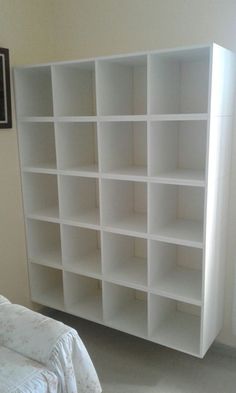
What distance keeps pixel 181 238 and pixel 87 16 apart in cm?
155

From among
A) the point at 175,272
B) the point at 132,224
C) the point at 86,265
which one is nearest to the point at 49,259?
the point at 86,265

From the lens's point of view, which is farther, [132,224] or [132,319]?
[132,319]

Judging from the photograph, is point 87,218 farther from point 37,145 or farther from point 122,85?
point 122,85

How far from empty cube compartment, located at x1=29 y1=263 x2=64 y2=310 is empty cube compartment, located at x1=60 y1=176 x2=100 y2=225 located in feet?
1.72

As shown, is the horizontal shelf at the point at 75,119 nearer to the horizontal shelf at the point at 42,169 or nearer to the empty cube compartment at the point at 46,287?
the horizontal shelf at the point at 42,169

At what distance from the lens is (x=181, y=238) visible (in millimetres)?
1944

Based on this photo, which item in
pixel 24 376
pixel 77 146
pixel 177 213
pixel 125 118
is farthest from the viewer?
pixel 77 146

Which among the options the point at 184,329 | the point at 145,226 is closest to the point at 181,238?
the point at 145,226

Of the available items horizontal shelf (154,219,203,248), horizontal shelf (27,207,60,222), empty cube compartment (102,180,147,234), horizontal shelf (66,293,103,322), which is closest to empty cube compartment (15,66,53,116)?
horizontal shelf (27,207,60,222)

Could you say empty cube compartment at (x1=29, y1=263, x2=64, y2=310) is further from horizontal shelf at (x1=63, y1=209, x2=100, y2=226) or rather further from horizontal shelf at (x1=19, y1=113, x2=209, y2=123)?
horizontal shelf at (x1=19, y1=113, x2=209, y2=123)

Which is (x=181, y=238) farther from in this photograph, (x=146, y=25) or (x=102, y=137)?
(x=146, y=25)

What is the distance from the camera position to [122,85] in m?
2.22

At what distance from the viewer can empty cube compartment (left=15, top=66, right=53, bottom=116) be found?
2332 millimetres

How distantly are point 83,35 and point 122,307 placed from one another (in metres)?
1.81
